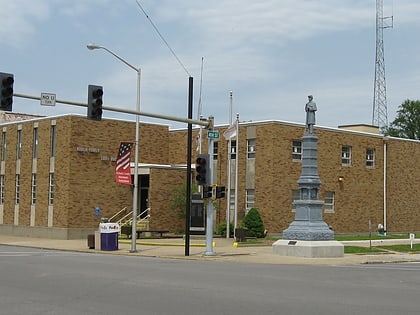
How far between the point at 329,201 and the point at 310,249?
1757cm

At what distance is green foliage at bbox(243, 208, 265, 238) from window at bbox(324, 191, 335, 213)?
5.97 metres

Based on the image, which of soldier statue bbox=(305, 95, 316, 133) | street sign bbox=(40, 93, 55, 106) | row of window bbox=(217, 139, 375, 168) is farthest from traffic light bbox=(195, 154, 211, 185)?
row of window bbox=(217, 139, 375, 168)

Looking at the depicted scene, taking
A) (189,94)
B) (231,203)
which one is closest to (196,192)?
(231,203)

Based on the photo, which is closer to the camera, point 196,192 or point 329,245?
point 329,245

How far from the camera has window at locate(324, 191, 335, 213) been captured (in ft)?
149

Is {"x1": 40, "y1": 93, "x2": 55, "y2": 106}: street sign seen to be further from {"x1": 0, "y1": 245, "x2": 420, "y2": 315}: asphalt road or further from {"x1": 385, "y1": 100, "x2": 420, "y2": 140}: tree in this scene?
{"x1": 385, "y1": 100, "x2": 420, "y2": 140}: tree

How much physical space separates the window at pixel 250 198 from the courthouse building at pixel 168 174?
0.21 feet

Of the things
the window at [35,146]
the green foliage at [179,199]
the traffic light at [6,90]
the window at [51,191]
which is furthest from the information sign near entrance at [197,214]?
the traffic light at [6,90]

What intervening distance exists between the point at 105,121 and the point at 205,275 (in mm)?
26719

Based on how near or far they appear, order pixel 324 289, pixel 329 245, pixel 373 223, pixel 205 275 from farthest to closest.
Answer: pixel 373 223 → pixel 329 245 → pixel 205 275 → pixel 324 289

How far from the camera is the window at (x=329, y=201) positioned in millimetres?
45562

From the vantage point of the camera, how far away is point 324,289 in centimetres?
1612

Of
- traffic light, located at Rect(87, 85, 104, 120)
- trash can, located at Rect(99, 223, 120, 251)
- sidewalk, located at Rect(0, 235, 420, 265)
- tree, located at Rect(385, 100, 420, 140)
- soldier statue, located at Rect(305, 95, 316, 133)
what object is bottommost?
sidewalk, located at Rect(0, 235, 420, 265)

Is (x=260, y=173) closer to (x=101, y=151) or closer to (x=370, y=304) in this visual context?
(x=101, y=151)
